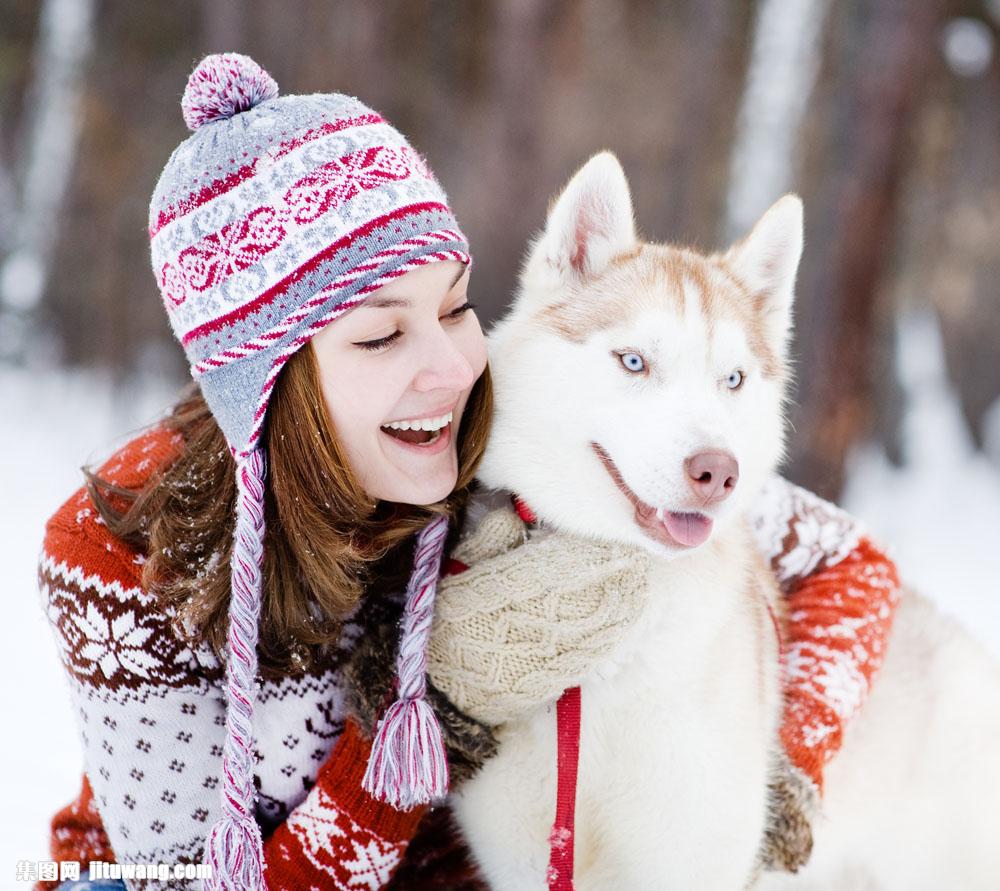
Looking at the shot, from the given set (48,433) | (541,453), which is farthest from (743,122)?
(541,453)

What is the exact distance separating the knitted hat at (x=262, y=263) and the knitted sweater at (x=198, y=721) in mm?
110

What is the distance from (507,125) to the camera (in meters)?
7.61

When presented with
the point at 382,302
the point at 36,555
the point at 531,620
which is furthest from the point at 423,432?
the point at 36,555

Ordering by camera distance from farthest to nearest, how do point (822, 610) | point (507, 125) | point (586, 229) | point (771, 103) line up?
point (507, 125) → point (771, 103) → point (822, 610) → point (586, 229)

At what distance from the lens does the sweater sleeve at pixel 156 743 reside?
1614 millimetres

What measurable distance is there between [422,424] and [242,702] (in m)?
0.55

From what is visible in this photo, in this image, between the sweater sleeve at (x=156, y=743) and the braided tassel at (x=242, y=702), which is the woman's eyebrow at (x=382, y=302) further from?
the sweater sleeve at (x=156, y=743)

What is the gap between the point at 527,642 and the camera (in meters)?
1.53

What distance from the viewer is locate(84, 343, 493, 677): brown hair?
1.56m

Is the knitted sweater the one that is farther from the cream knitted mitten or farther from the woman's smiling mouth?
the woman's smiling mouth

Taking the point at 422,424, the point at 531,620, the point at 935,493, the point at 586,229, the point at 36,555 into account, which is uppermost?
the point at 586,229

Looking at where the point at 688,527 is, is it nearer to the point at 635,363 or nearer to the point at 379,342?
the point at 635,363

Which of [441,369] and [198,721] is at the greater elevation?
[441,369]

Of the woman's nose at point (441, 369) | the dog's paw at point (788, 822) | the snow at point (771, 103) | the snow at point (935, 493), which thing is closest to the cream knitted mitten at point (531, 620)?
the woman's nose at point (441, 369)
